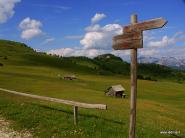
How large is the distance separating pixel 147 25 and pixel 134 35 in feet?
2.25

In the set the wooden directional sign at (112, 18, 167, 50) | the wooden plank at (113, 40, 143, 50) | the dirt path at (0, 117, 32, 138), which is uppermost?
the wooden directional sign at (112, 18, 167, 50)

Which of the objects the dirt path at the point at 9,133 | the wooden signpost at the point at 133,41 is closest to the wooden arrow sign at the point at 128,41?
the wooden signpost at the point at 133,41

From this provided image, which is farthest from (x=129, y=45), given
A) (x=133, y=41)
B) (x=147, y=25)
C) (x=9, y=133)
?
(x=9, y=133)

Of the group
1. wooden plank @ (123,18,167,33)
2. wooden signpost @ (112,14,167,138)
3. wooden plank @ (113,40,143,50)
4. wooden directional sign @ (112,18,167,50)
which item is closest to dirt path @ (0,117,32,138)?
wooden signpost @ (112,14,167,138)

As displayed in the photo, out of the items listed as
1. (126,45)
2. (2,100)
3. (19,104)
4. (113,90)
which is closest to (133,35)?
(126,45)

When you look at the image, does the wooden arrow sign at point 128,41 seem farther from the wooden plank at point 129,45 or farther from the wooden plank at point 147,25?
the wooden plank at point 147,25

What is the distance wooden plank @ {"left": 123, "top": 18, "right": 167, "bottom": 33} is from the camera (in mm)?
13208

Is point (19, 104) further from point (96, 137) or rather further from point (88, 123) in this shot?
point (96, 137)

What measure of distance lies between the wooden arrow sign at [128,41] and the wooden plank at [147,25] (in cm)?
21

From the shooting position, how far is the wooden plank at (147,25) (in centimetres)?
1321

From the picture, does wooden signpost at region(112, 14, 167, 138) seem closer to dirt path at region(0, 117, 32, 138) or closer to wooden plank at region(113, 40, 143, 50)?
wooden plank at region(113, 40, 143, 50)

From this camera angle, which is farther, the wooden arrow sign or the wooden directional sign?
the wooden arrow sign

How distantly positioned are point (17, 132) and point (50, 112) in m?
4.68

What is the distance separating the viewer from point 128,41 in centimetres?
1464
